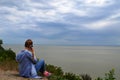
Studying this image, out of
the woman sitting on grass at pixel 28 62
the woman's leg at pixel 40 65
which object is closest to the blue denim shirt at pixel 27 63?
the woman sitting on grass at pixel 28 62

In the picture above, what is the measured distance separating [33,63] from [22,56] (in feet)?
1.81

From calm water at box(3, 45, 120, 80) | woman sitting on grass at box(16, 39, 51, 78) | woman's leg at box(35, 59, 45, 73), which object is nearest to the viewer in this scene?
woman sitting on grass at box(16, 39, 51, 78)

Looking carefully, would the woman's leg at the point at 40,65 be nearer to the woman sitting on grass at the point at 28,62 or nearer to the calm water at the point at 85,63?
the woman sitting on grass at the point at 28,62

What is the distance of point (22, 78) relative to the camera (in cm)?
1475

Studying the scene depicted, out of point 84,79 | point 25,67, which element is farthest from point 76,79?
point 25,67

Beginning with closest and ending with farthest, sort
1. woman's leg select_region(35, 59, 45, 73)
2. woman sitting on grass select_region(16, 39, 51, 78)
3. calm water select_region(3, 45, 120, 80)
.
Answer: woman sitting on grass select_region(16, 39, 51, 78) < woman's leg select_region(35, 59, 45, 73) < calm water select_region(3, 45, 120, 80)

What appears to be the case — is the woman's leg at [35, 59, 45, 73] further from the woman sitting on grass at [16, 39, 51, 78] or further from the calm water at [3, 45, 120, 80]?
the calm water at [3, 45, 120, 80]

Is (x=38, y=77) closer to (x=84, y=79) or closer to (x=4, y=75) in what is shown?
(x=4, y=75)

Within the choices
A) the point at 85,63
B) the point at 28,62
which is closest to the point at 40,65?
the point at 28,62

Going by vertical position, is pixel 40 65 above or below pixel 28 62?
below

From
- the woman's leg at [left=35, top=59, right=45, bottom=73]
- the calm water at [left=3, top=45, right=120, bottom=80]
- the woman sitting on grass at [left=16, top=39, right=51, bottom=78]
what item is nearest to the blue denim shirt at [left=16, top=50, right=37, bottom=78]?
the woman sitting on grass at [left=16, top=39, right=51, bottom=78]

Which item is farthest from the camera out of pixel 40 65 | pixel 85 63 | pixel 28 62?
pixel 85 63

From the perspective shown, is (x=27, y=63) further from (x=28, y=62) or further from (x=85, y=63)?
(x=85, y=63)

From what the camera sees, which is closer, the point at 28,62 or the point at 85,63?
the point at 28,62
